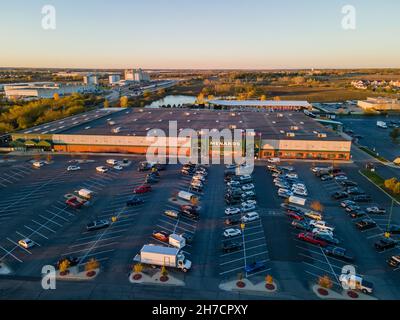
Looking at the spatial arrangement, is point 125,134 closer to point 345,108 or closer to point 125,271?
point 125,271

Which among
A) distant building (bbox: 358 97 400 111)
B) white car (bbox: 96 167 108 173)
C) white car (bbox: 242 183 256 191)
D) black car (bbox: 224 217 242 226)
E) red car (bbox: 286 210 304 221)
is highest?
distant building (bbox: 358 97 400 111)

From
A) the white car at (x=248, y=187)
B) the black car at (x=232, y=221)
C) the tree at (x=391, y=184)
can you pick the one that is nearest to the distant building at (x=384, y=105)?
the tree at (x=391, y=184)

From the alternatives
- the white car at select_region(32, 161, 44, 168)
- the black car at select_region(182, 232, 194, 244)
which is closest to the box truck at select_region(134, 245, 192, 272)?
the black car at select_region(182, 232, 194, 244)

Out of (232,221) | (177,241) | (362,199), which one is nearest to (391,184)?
(362,199)

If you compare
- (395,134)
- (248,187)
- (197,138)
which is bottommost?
(248,187)

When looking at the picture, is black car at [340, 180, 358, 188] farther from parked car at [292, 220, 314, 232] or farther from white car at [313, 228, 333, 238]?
white car at [313, 228, 333, 238]

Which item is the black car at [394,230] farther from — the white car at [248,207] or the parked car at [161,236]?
the parked car at [161,236]

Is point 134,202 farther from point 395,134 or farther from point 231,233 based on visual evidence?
point 395,134

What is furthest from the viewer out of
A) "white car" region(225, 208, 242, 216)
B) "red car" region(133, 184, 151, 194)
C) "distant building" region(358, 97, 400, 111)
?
"distant building" region(358, 97, 400, 111)
